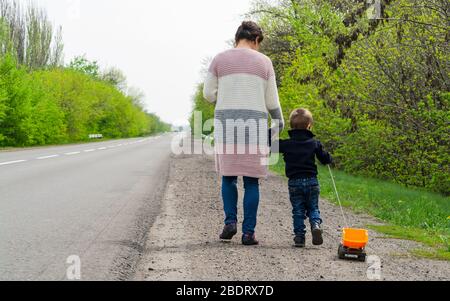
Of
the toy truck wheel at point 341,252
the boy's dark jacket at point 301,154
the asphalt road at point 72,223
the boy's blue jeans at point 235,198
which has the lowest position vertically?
the asphalt road at point 72,223

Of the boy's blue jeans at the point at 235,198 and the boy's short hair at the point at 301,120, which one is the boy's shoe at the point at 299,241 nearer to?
the boy's blue jeans at the point at 235,198

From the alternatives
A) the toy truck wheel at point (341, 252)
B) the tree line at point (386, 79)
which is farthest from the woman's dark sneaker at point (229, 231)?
the tree line at point (386, 79)

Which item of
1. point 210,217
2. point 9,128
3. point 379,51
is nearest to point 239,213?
point 210,217

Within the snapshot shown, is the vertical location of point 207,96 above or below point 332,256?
above

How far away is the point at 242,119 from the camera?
17.3ft

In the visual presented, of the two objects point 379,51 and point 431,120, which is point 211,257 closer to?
point 431,120

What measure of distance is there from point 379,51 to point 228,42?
21567 mm

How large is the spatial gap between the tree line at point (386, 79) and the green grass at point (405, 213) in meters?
1.56

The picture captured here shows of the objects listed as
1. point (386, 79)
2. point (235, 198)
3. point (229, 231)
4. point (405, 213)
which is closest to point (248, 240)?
point (229, 231)

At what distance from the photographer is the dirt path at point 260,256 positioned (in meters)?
4.12

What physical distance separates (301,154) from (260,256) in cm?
116

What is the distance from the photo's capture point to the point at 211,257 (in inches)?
183

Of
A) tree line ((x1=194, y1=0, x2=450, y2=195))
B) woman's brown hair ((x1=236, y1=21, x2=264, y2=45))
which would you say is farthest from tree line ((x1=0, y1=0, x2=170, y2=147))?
woman's brown hair ((x1=236, y1=21, x2=264, y2=45))

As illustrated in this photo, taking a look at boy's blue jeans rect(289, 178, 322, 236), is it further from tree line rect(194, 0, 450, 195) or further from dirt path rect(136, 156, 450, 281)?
tree line rect(194, 0, 450, 195)
